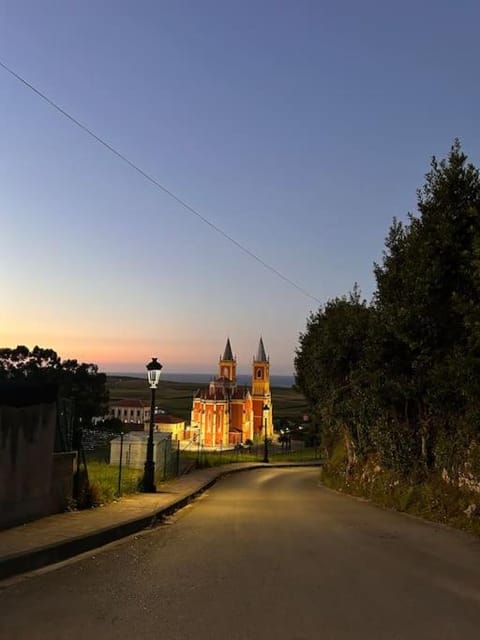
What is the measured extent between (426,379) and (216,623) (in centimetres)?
1017

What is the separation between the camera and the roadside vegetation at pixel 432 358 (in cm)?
1273

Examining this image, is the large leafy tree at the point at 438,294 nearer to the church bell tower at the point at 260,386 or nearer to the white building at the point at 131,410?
the church bell tower at the point at 260,386

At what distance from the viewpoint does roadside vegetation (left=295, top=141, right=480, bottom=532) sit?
12.7m

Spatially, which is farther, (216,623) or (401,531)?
(401,531)

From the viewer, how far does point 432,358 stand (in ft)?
47.5

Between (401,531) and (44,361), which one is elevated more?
(44,361)

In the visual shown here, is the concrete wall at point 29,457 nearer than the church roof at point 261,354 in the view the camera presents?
Yes

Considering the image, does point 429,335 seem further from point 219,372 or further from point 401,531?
point 219,372

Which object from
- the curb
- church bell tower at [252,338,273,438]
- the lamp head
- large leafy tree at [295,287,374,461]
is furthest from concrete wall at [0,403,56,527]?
church bell tower at [252,338,273,438]

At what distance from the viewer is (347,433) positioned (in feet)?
76.8

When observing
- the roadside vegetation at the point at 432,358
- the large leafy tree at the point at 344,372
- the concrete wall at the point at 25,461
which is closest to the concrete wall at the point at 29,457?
the concrete wall at the point at 25,461

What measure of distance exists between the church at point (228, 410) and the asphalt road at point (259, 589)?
4190 inches

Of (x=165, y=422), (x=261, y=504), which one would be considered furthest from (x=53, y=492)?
(x=165, y=422)

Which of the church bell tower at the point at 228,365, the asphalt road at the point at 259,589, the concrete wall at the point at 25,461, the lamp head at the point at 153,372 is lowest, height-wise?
the asphalt road at the point at 259,589
